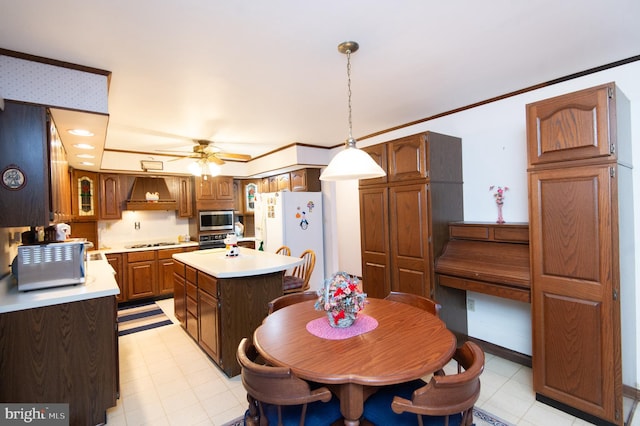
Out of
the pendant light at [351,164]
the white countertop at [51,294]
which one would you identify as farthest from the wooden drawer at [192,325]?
the pendant light at [351,164]

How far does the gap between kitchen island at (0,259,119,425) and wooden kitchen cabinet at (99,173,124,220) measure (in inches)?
116

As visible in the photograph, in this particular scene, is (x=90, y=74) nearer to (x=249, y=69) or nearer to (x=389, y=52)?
(x=249, y=69)

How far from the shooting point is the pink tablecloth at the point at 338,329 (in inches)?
62.7

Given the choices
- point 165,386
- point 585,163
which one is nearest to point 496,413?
point 585,163

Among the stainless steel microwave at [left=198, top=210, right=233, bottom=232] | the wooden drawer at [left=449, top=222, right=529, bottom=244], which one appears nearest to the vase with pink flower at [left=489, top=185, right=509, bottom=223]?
the wooden drawer at [left=449, top=222, right=529, bottom=244]

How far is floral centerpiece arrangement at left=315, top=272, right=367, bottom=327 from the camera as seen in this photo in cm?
161

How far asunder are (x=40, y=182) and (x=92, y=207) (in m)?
3.24

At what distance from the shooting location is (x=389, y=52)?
2.03 m

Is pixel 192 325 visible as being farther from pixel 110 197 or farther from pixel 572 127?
pixel 572 127

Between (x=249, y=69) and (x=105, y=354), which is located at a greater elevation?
(x=249, y=69)

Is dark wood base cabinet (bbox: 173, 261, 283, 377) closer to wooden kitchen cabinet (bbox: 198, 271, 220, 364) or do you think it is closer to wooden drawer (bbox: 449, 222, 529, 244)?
wooden kitchen cabinet (bbox: 198, 271, 220, 364)

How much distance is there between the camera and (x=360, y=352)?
140 centimetres

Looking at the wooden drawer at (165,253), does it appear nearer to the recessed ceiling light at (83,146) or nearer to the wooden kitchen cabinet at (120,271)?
the wooden kitchen cabinet at (120,271)

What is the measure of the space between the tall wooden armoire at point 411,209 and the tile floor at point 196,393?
0.90 metres
